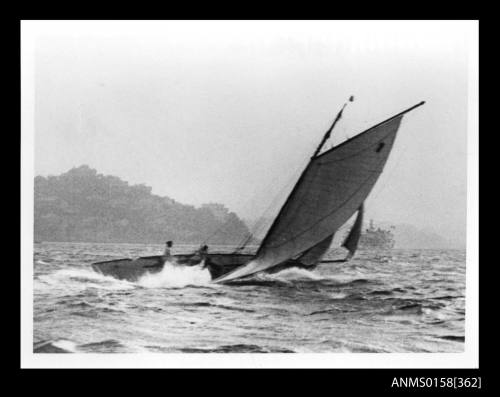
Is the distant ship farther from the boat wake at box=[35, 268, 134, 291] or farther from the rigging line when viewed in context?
the boat wake at box=[35, 268, 134, 291]

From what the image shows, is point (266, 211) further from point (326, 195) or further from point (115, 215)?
point (115, 215)

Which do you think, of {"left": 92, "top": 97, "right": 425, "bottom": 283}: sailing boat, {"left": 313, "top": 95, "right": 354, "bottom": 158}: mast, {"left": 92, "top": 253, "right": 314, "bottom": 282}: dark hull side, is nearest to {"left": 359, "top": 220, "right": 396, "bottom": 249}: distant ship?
{"left": 92, "top": 97, "right": 425, "bottom": 283}: sailing boat

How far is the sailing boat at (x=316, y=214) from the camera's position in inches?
309

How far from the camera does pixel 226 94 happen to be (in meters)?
7.82

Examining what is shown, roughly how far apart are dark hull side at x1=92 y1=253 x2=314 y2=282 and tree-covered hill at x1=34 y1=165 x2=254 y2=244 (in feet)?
0.70

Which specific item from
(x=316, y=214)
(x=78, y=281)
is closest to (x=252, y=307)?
(x=316, y=214)

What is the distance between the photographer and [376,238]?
793cm

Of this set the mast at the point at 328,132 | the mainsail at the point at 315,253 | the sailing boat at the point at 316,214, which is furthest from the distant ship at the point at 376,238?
the mast at the point at 328,132

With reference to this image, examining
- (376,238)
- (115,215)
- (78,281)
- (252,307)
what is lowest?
(252,307)

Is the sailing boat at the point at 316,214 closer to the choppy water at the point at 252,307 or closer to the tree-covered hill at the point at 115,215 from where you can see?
the choppy water at the point at 252,307

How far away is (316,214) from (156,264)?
2.29 meters

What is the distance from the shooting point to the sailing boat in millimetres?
7852

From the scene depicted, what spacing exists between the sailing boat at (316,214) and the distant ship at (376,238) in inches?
3.7

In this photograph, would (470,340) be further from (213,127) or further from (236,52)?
(236,52)
